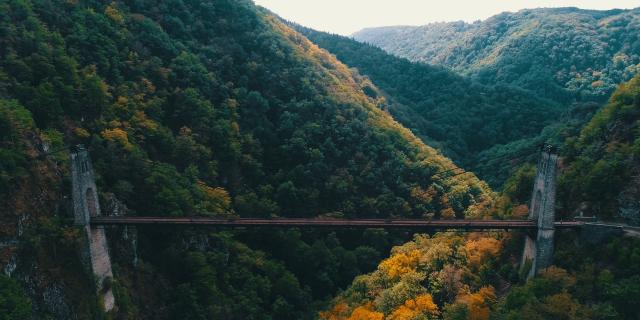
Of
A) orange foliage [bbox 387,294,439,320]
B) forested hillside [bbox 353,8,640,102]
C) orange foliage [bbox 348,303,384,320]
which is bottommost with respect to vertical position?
orange foliage [bbox 348,303,384,320]

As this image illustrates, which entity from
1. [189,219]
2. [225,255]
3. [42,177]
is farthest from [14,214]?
[225,255]

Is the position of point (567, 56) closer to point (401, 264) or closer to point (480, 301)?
point (401, 264)

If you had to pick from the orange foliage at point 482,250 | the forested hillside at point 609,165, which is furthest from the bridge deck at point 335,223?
the orange foliage at point 482,250

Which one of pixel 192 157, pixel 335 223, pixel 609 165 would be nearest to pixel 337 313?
pixel 335 223

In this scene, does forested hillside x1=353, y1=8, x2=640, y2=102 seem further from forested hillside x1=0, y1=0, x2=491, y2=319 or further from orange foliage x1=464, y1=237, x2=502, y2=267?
orange foliage x1=464, y1=237, x2=502, y2=267

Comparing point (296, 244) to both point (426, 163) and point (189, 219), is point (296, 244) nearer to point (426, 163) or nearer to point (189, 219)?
point (189, 219)

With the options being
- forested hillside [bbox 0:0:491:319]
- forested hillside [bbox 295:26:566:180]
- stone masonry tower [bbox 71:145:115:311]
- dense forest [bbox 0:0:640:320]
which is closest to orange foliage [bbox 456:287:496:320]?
dense forest [bbox 0:0:640:320]
